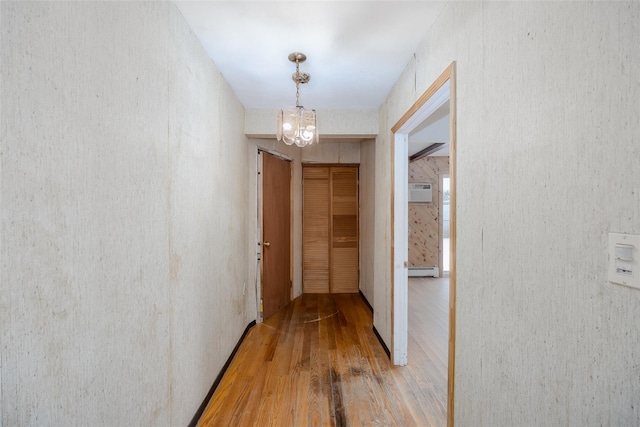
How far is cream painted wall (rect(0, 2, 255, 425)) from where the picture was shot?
75cm

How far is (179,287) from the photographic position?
5.37ft

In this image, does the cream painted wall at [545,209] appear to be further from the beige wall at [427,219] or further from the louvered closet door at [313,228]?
the beige wall at [427,219]

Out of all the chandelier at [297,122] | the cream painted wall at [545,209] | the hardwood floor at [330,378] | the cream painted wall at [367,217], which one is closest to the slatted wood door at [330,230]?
the cream painted wall at [367,217]

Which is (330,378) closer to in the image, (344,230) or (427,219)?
(344,230)

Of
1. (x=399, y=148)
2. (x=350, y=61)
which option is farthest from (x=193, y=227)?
(x=399, y=148)

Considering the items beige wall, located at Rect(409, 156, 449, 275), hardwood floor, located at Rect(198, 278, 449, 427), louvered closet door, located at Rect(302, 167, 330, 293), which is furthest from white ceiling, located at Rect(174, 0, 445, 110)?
beige wall, located at Rect(409, 156, 449, 275)

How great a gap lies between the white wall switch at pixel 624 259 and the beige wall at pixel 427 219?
5531 millimetres

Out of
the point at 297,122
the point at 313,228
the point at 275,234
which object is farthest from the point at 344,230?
the point at 297,122

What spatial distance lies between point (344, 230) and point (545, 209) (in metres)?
3.99

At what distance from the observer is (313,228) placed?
483 cm

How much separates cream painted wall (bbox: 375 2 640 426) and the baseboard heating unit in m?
4.76

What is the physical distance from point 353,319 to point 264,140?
2673mm

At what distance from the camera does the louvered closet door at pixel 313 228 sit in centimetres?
481

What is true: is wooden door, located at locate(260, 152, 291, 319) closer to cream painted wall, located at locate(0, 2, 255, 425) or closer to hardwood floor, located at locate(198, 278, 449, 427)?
hardwood floor, located at locate(198, 278, 449, 427)
